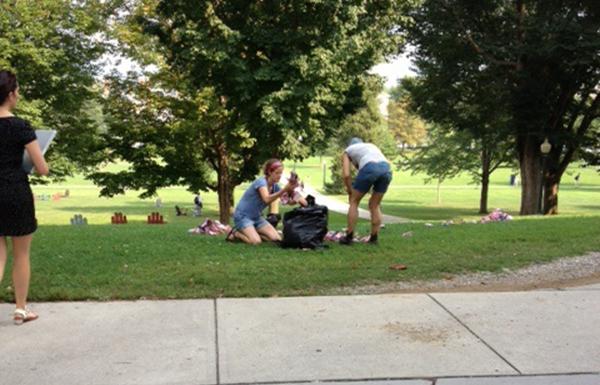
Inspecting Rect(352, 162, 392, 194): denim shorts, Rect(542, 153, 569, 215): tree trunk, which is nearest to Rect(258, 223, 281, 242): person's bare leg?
Rect(352, 162, 392, 194): denim shorts

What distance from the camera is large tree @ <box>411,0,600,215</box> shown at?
2114cm

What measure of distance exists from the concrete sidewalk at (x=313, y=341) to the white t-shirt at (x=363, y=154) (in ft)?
7.60

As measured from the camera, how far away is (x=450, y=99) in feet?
86.8

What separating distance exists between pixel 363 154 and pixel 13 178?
4.20 m

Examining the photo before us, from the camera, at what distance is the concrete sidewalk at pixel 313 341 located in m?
3.59

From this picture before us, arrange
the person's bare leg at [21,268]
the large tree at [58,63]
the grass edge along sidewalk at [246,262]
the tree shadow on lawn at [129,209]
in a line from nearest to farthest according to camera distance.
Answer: the person's bare leg at [21,268]
the grass edge along sidewalk at [246,262]
the large tree at [58,63]
the tree shadow on lawn at [129,209]

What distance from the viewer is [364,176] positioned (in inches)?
288

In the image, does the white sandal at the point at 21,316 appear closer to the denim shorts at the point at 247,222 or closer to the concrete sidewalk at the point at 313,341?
the concrete sidewalk at the point at 313,341

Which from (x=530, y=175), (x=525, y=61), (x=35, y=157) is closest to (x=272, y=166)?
(x=35, y=157)

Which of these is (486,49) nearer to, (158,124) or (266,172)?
(158,124)

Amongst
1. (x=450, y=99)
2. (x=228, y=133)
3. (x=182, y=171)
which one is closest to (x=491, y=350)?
(x=228, y=133)

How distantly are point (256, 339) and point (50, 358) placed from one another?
132cm

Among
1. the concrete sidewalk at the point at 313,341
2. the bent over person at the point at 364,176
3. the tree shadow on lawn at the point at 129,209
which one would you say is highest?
the bent over person at the point at 364,176

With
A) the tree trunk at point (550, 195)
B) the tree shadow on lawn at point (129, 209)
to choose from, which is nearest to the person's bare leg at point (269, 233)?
the tree trunk at point (550, 195)
